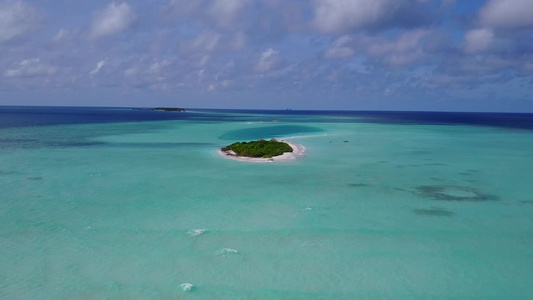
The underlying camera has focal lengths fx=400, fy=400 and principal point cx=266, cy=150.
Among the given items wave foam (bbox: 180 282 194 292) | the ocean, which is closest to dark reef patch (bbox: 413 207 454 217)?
the ocean

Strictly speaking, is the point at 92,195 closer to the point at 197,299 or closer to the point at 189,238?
the point at 189,238

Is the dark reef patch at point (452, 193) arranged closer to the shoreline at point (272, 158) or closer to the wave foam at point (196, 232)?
the shoreline at point (272, 158)

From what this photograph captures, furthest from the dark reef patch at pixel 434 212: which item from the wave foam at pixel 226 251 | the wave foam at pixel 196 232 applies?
the wave foam at pixel 196 232

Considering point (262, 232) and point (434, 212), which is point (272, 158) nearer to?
point (434, 212)

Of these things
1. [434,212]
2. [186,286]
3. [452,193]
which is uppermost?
[452,193]

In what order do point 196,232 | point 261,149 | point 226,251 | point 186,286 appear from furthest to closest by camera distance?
1. point 261,149
2. point 196,232
3. point 226,251
4. point 186,286

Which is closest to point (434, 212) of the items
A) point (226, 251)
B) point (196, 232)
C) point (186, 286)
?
point (226, 251)
